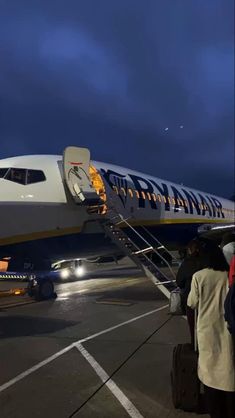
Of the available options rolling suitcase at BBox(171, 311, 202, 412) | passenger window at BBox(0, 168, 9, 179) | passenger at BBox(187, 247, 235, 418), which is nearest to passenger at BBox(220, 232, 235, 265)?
rolling suitcase at BBox(171, 311, 202, 412)

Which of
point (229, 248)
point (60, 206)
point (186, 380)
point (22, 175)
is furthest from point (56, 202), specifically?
point (186, 380)

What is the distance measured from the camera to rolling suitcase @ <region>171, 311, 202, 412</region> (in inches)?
198

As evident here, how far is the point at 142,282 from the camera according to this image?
19.2 metres

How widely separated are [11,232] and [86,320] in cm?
316

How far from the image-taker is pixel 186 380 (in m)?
5.05

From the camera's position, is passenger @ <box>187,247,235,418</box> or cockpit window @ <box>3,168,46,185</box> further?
cockpit window @ <box>3,168,46,185</box>

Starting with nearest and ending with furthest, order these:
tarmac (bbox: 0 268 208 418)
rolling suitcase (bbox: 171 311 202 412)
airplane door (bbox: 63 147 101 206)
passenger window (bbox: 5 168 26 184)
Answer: rolling suitcase (bbox: 171 311 202 412), tarmac (bbox: 0 268 208 418), passenger window (bbox: 5 168 26 184), airplane door (bbox: 63 147 101 206)

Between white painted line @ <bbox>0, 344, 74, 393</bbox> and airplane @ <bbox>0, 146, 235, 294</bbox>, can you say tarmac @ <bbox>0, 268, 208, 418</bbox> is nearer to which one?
white painted line @ <bbox>0, 344, 74, 393</bbox>

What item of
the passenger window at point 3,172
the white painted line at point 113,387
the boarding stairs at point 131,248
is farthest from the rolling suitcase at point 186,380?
the passenger window at point 3,172

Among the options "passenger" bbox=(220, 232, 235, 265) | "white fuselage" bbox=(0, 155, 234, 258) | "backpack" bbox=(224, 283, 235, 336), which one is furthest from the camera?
"white fuselage" bbox=(0, 155, 234, 258)

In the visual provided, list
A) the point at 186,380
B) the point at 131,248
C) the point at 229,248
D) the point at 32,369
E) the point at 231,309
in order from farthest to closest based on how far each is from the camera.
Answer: the point at 131,248, the point at 32,369, the point at 229,248, the point at 186,380, the point at 231,309

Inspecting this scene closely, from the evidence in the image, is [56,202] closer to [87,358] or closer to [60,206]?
[60,206]

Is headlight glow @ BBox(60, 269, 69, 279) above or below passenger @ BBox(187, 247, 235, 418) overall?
below

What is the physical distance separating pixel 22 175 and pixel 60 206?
1.33 meters
